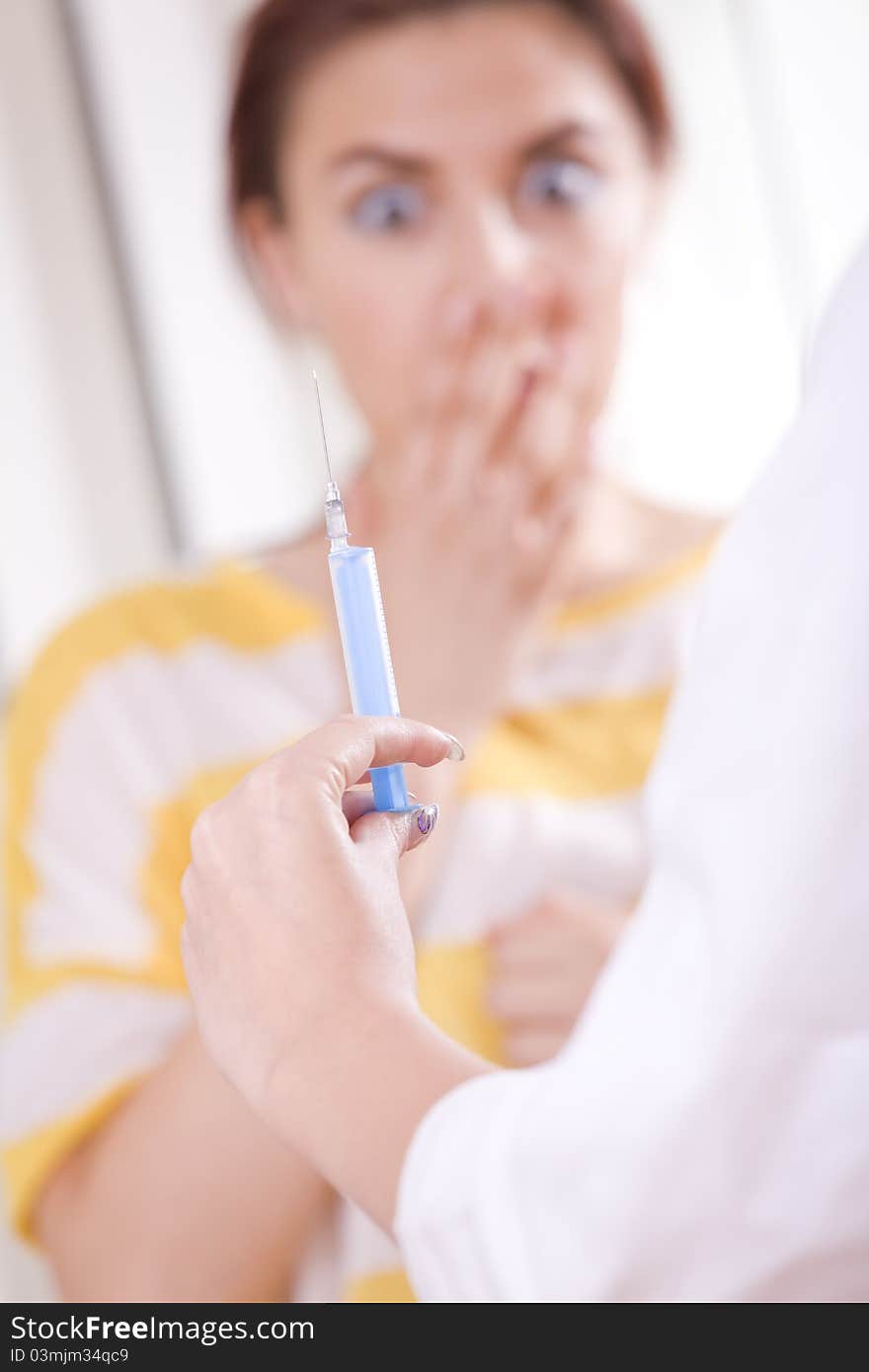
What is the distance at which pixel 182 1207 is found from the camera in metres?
0.46

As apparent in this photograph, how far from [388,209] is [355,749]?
42 centimetres

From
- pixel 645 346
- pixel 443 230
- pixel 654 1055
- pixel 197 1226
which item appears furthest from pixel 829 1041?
pixel 645 346

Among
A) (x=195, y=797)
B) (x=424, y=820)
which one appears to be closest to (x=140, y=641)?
(x=195, y=797)

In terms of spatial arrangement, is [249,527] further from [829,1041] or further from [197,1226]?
[829,1041]

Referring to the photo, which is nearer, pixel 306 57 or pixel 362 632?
pixel 362 632

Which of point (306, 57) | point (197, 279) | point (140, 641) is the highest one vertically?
point (306, 57)

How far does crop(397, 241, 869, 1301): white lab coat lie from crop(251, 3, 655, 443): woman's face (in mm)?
399

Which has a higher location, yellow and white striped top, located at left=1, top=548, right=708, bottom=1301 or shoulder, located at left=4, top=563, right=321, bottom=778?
shoulder, located at left=4, top=563, right=321, bottom=778

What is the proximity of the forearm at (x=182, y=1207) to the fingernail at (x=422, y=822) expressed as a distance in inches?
5.0

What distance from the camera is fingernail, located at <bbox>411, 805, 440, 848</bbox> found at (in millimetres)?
304

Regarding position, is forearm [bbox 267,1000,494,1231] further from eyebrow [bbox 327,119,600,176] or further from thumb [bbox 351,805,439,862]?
eyebrow [bbox 327,119,600,176]

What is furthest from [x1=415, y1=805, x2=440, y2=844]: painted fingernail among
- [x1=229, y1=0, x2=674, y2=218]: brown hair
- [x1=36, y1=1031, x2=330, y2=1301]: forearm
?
[x1=229, y1=0, x2=674, y2=218]: brown hair

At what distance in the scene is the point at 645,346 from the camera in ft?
3.30

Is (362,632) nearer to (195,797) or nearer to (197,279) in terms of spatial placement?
(195,797)
